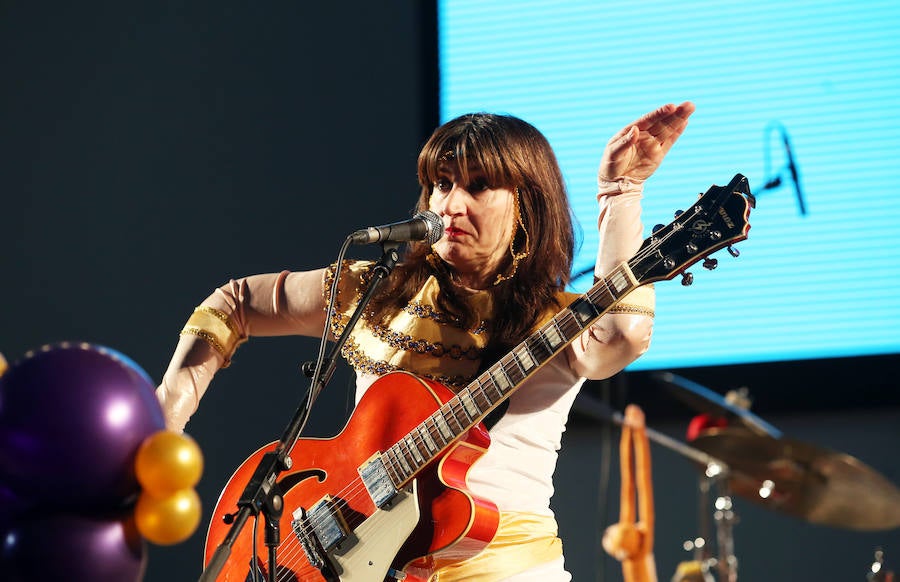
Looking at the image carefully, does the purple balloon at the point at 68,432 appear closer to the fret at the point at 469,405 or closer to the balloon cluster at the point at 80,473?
the balloon cluster at the point at 80,473

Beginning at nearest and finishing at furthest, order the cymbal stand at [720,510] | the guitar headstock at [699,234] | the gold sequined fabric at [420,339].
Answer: the guitar headstock at [699,234] < the gold sequined fabric at [420,339] < the cymbal stand at [720,510]

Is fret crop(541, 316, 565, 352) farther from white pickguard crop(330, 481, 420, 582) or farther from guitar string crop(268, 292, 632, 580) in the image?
white pickguard crop(330, 481, 420, 582)

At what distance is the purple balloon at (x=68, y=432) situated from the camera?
41.3 inches

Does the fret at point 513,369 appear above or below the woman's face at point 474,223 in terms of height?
below

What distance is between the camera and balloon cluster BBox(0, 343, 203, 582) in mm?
1046

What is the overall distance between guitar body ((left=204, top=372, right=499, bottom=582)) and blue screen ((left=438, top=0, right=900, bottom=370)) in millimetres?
1435

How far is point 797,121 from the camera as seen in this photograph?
331 cm

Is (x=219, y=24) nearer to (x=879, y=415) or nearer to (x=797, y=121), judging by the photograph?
(x=797, y=121)

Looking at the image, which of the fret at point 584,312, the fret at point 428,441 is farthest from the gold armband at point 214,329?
the fret at point 584,312

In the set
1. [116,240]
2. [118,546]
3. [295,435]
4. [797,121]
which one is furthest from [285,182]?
[118,546]

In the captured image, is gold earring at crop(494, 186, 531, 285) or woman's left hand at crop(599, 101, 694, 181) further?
gold earring at crop(494, 186, 531, 285)

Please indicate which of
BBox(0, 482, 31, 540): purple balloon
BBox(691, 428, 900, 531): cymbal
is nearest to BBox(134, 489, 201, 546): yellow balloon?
BBox(0, 482, 31, 540): purple balloon

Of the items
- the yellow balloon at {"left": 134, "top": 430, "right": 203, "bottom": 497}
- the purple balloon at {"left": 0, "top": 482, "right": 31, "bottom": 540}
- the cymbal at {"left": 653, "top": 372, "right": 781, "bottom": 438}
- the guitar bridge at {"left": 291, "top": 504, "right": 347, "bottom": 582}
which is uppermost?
the yellow balloon at {"left": 134, "top": 430, "right": 203, "bottom": 497}

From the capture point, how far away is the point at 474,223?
85.0 inches
